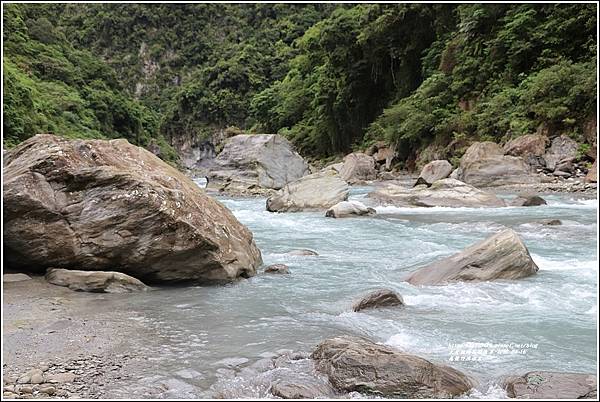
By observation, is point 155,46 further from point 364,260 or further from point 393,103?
point 364,260

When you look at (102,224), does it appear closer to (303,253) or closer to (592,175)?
(303,253)

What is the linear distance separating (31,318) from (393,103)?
33.8 metres

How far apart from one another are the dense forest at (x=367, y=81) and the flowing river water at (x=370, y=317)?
14.3 metres

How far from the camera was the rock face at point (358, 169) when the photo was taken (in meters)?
27.3

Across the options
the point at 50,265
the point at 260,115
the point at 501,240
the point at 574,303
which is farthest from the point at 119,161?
the point at 260,115

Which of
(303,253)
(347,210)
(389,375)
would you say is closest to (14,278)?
(303,253)

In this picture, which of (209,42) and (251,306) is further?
(209,42)

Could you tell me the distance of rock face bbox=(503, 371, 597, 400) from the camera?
335 centimetres

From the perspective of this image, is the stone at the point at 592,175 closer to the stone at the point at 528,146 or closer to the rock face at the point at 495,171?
the rock face at the point at 495,171

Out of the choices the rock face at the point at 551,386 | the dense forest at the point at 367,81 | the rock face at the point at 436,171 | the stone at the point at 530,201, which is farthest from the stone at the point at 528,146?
the rock face at the point at 551,386

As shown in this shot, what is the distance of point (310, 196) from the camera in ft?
53.2

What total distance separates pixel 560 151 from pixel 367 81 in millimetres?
22105

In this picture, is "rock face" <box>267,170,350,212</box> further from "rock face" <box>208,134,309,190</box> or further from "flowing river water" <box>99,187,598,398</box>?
"rock face" <box>208,134,309,190</box>

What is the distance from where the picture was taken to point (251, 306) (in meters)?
5.72
